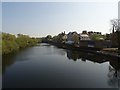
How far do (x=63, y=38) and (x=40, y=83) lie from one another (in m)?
74.5

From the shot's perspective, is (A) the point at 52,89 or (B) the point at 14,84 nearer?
(A) the point at 52,89

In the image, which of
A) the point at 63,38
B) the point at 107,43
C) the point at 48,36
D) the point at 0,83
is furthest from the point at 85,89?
the point at 48,36

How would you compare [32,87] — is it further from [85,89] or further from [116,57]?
[116,57]

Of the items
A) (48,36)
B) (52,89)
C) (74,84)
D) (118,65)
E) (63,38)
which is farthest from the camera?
(48,36)

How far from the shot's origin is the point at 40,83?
12.7m

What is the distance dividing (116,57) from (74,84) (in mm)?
11188

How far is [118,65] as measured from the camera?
1892 centimetres

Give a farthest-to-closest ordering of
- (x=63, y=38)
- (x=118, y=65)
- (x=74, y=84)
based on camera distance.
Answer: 1. (x=63, y=38)
2. (x=118, y=65)
3. (x=74, y=84)

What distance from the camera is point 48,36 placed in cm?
12756

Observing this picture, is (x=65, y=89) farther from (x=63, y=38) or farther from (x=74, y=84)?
(x=63, y=38)

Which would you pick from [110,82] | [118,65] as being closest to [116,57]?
[118,65]

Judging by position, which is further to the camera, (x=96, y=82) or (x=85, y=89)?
(x=96, y=82)

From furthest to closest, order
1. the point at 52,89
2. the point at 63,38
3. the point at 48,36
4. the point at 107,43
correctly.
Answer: the point at 48,36
the point at 63,38
the point at 107,43
the point at 52,89

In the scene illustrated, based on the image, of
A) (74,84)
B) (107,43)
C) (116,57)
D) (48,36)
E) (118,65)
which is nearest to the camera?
(74,84)
